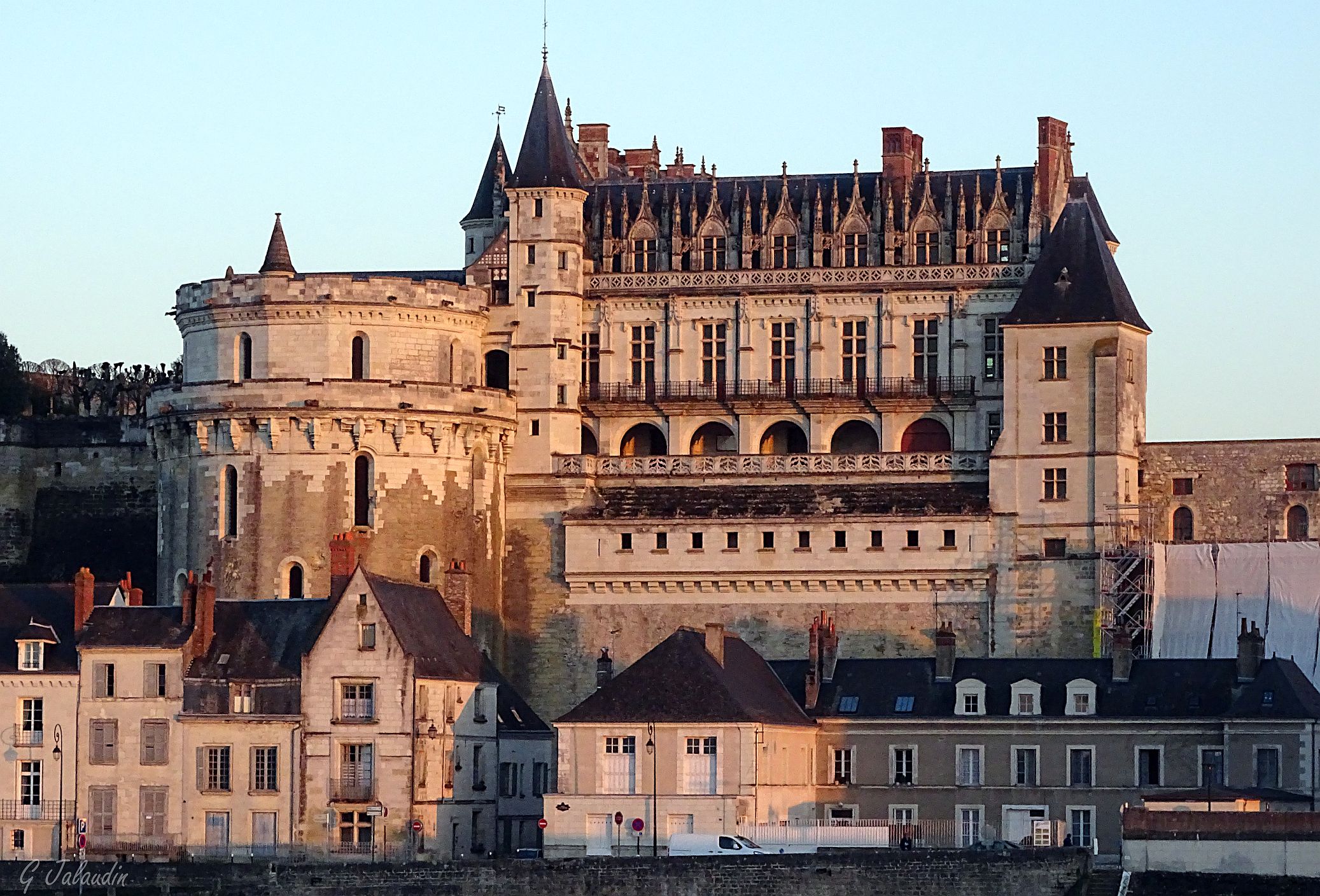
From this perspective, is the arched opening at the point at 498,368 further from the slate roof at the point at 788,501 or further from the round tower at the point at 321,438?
the slate roof at the point at 788,501

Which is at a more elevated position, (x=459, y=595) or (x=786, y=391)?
(x=786, y=391)

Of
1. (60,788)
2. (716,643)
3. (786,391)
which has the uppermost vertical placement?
(786,391)

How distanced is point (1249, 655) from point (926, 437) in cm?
1599

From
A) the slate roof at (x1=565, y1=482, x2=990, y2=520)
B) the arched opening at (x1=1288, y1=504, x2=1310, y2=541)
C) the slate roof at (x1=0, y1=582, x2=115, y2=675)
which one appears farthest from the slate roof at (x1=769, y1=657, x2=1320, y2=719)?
the slate roof at (x1=0, y1=582, x2=115, y2=675)

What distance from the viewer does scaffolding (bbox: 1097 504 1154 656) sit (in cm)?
7238

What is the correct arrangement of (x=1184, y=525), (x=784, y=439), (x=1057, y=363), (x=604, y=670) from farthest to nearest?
(x=784, y=439) → (x=1184, y=525) → (x=1057, y=363) → (x=604, y=670)

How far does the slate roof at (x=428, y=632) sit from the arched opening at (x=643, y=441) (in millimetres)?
11878

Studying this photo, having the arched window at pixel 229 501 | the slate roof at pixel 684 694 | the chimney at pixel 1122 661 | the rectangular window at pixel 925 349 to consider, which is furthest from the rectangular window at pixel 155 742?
the rectangular window at pixel 925 349

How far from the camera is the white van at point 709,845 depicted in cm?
6003

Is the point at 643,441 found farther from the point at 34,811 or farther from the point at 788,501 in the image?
the point at 34,811

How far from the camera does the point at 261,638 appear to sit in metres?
65.8

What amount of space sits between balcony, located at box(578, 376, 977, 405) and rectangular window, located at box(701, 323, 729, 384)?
0.60ft

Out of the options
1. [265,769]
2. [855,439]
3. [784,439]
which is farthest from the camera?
[784,439]
